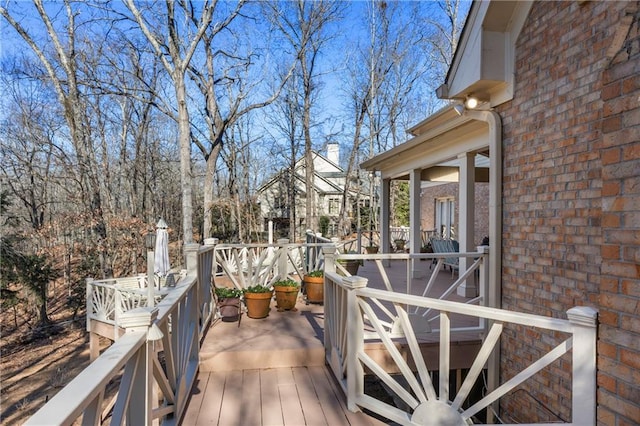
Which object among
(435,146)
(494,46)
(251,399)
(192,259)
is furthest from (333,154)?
(251,399)

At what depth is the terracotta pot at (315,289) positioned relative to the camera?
6162 mm

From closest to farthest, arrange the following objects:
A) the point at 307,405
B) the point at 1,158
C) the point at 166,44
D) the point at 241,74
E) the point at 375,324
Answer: the point at 375,324 < the point at 307,405 < the point at 166,44 < the point at 1,158 < the point at 241,74

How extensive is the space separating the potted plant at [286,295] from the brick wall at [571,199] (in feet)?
9.85

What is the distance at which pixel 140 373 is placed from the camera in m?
1.78

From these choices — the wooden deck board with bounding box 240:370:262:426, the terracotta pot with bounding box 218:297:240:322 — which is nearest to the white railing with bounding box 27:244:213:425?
the wooden deck board with bounding box 240:370:262:426

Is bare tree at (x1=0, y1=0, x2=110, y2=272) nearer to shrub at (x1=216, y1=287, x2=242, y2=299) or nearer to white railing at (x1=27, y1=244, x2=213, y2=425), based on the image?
shrub at (x1=216, y1=287, x2=242, y2=299)

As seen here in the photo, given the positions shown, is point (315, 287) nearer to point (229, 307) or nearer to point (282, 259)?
point (282, 259)

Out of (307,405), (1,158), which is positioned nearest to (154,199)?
(1,158)

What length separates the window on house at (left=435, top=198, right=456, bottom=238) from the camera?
40.0 feet

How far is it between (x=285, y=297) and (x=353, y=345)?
9.55ft

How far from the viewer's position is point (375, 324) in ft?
9.17

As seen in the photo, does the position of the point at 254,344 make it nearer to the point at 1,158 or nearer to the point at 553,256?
the point at 553,256

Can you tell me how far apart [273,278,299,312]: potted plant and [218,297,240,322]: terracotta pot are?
744mm

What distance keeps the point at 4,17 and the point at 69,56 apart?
159 cm
